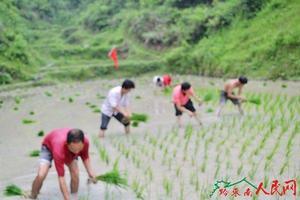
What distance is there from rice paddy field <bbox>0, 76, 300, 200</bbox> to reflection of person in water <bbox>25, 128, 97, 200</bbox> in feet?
0.92

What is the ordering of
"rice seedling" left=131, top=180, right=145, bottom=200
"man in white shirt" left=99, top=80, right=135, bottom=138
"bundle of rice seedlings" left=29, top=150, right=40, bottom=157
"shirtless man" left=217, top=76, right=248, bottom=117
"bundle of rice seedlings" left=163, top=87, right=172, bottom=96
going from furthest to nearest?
"bundle of rice seedlings" left=163, top=87, right=172, bottom=96 < "shirtless man" left=217, top=76, right=248, bottom=117 < "man in white shirt" left=99, top=80, right=135, bottom=138 < "bundle of rice seedlings" left=29, top=150, right=40, bottom=157 < "rice seedling" left=131, top=180, right=145, bottom=200

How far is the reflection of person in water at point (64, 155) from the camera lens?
17.1 feet

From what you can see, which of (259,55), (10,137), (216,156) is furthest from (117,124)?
(259,55)

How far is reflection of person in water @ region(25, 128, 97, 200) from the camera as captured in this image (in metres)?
5.21

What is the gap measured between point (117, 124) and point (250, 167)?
5.82 m

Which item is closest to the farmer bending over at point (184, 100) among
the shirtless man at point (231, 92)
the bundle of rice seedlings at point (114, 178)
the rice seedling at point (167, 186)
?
the shirtless man at point (231, 92)

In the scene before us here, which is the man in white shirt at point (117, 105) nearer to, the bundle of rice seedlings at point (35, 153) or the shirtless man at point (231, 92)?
the bundle of rice seedlings at point (35, 153)

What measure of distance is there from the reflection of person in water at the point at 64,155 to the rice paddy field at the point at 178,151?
280mm

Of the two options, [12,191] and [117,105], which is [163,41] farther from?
[12,191]

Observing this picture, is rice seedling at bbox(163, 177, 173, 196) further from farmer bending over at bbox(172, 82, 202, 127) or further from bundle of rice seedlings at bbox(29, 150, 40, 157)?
farmer bending over at bbox(172, 82, 202, 127)

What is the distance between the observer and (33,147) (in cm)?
957

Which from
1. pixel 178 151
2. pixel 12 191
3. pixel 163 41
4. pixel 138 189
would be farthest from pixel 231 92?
pixel 163 41

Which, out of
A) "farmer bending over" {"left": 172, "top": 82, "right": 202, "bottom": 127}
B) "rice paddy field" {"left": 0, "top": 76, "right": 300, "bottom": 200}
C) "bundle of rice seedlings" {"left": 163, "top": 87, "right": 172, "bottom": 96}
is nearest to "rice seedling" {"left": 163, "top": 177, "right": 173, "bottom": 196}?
"rice paddy field" {"left": 0, "top": 76, "right": 300, "bottom": 200}

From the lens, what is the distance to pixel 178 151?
26.7 ft
